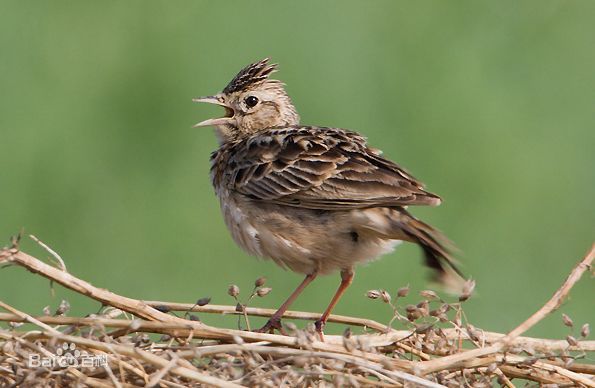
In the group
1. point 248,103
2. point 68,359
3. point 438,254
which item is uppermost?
point 248,103

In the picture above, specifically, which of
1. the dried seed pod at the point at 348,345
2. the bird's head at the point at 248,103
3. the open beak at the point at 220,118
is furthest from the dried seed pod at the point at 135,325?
the bird's head at the point at 248,103

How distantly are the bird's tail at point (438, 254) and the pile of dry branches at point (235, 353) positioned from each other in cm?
42

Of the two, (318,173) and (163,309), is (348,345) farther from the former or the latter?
(318,173)

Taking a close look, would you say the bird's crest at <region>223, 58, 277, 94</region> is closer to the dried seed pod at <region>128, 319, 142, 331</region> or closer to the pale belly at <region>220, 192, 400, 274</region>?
the pale belly at <region>220, 192, 400, 274</region>

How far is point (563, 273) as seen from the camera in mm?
12438

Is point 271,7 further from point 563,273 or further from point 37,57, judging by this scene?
point 563,273

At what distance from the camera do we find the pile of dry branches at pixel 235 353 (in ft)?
18.5

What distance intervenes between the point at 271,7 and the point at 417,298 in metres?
4.17

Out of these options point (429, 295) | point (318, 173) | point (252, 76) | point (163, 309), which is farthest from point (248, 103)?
Result: point (429, 295)

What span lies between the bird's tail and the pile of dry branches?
1.37ft

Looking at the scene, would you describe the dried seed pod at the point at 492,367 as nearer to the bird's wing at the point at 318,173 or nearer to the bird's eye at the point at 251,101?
the bird's wing at the point at 318,173

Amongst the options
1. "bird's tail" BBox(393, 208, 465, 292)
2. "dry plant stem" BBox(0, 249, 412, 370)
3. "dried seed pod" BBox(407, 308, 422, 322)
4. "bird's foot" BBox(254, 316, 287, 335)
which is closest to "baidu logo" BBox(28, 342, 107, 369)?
"dry plant stem" BBox(0, 249, 412, 370)

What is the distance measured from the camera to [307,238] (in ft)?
24.6

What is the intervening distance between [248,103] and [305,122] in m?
4.22
